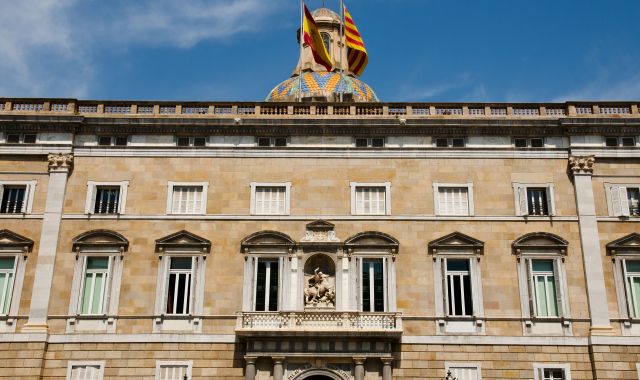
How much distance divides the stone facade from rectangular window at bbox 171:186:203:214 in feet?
0.87

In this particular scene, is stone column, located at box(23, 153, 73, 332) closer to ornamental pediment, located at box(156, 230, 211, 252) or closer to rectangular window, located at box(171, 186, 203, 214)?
ornamental pediment, located at box(156, 230, 211, 252)

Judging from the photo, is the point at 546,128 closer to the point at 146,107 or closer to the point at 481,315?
the point at 481,315

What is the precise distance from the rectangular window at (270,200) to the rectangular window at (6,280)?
426 inches

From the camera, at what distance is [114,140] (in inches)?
1375

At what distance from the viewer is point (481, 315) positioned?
104 ft

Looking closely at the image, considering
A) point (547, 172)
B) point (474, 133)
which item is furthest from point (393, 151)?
point (547, 172)

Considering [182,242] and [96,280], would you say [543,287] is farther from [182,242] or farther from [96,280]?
[96,280]

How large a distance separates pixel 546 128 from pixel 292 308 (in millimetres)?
14284

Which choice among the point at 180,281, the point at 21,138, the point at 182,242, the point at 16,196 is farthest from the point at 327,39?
the point at 180,281

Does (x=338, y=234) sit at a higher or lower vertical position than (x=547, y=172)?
lower

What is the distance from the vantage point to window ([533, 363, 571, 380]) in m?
30.9

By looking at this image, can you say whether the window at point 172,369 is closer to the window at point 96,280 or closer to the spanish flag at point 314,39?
the window at point 96,280

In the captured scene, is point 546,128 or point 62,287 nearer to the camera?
point 62,287

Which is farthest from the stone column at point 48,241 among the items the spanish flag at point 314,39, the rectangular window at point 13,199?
the spanish flag at point 314,39
